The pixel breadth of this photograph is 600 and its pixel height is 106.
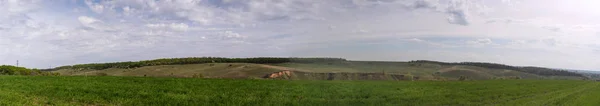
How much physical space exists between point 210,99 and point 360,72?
20701 mm

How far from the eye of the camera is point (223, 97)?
722 inches

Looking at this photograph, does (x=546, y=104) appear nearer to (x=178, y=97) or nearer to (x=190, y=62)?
(x=178, y=97)

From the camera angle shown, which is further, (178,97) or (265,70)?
(265,70)

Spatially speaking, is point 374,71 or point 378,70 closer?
point 378,70

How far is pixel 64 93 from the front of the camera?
61.2 feet

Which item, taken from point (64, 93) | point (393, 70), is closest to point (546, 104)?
point (393, 70)

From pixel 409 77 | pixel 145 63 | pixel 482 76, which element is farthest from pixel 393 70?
pixel 145 63

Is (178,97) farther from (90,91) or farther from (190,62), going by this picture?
(190,62)

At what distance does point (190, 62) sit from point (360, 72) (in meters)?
55.3

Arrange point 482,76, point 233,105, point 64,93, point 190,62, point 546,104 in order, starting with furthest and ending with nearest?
point 190,62 < point 482,76 < point 546,104 < point 64,93 < point 233,105

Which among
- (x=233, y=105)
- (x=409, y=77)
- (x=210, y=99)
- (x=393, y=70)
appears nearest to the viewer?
(x=233, y=105)

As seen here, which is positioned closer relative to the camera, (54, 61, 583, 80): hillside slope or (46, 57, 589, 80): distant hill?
(46, 57, 589, 80): distant hill

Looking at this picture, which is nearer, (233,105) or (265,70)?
(233,105)

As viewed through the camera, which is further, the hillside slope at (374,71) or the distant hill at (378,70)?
the hillside slope at (374,71)
